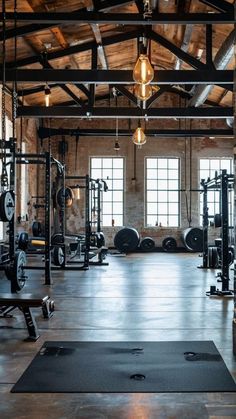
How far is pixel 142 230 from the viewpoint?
14414 mm

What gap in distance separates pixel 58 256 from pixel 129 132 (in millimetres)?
6028

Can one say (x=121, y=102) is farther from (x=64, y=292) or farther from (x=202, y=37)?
(x=64, y=292)

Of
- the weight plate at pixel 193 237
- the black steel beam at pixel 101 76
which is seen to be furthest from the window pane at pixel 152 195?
the black steel beam at pixel 101 76

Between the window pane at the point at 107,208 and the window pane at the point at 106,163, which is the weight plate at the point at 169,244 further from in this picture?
the window pane at the point at 106,163

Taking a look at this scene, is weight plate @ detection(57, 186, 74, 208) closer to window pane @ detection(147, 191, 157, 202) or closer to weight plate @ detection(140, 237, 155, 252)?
weight plate @ detection(140, 237, 155, 252)

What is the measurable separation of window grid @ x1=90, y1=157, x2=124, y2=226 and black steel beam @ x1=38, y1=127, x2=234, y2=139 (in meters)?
1.14

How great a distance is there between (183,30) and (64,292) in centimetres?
558

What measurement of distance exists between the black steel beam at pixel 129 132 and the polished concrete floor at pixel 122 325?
192 inches

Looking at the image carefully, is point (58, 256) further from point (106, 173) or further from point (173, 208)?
point (173, 208)

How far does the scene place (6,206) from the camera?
18.0 feet

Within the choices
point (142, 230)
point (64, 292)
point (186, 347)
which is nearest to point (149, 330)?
point (186, 347)

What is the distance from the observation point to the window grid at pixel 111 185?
14484 mm

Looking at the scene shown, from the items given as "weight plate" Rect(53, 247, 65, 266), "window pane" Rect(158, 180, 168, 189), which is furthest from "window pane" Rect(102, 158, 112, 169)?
"weight plate" Rect(53, 247, 65, 266)

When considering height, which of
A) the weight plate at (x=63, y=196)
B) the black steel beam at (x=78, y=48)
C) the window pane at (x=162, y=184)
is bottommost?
the weight plate at (x=63, y=196)
